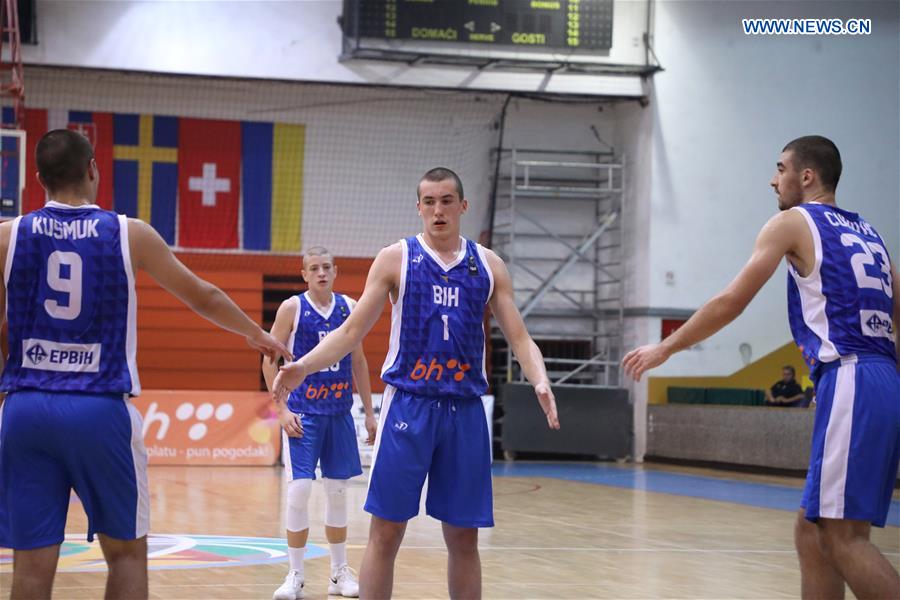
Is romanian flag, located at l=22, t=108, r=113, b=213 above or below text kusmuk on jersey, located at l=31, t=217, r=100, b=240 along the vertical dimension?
above

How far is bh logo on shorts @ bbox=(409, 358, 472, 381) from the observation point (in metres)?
5.33

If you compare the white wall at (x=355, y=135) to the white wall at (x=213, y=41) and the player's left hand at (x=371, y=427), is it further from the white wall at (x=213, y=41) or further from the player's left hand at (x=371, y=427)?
Answer: the player's left hand at (x=371, y=427)

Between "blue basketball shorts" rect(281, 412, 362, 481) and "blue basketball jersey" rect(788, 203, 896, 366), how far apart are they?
383 cm

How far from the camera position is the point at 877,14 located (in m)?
23.0

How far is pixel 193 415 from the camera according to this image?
771 inches

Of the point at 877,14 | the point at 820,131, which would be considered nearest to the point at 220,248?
the point at 820,131

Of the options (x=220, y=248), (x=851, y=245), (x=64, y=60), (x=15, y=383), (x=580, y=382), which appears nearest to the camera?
(x=15, y=383)

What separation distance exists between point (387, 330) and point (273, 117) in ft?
15.5

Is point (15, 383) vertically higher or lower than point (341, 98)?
lower

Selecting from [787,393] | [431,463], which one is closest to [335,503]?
[431,463]

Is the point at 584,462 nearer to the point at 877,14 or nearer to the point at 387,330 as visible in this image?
the point at 387,330

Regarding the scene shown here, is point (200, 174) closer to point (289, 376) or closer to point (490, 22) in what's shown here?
point (490, 22)

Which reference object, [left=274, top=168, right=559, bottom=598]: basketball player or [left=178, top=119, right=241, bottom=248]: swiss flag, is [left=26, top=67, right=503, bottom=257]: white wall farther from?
[left=274, top=168, right=559, bottom=598]: basketball player

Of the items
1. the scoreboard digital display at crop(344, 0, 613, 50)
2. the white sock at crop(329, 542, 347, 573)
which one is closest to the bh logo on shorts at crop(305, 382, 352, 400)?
the white sock at crop(329, 542, 347, 573)
